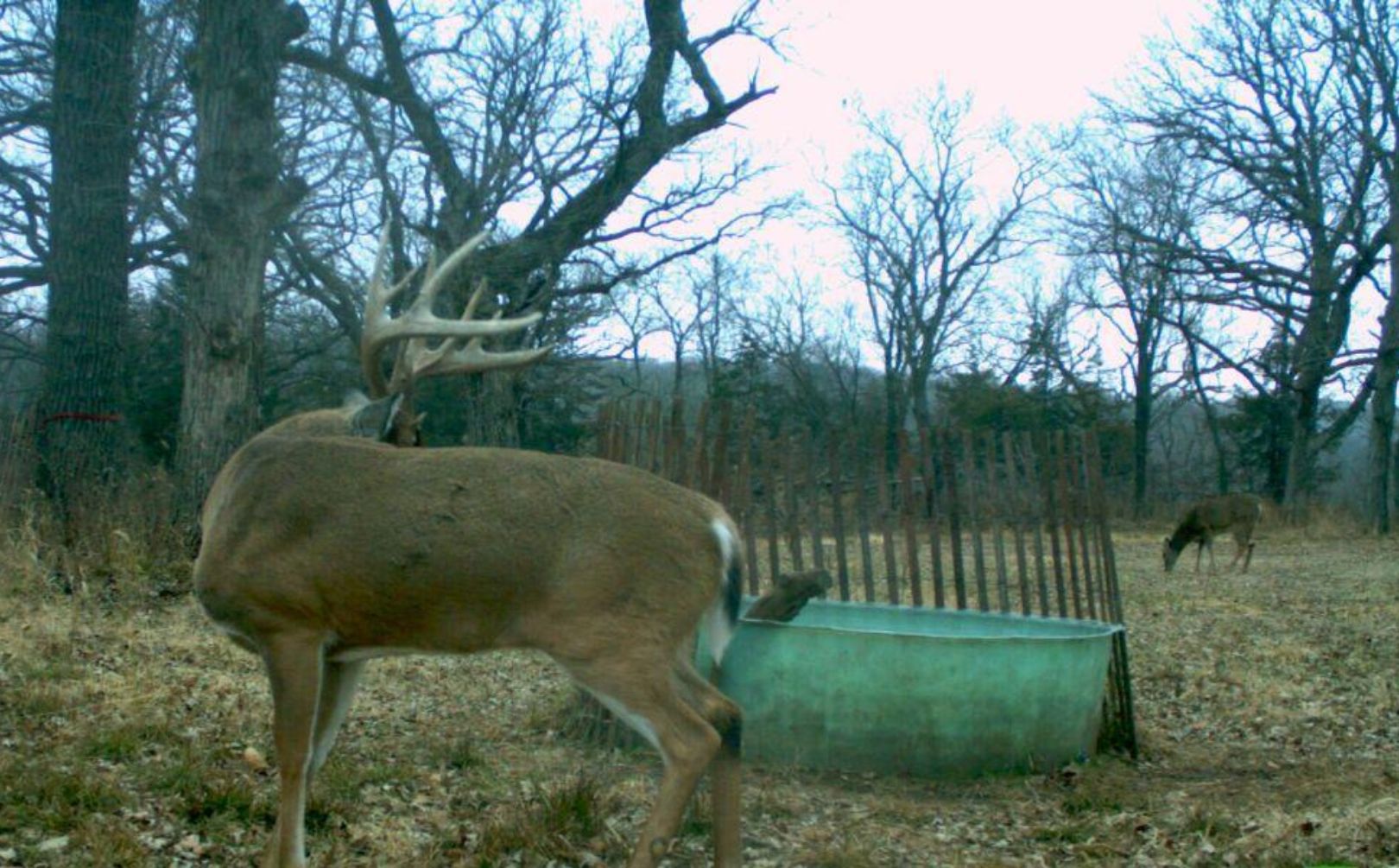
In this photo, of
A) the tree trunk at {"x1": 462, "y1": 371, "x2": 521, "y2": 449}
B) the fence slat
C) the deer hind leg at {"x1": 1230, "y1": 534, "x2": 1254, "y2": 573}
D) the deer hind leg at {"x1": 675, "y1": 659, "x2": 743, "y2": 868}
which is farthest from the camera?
the tree trunk at {"x1": 462, "y1": 371, "x2": 521, "y2": 449}

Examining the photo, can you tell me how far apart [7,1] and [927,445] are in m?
16.0

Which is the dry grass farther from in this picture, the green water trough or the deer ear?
the deer ear

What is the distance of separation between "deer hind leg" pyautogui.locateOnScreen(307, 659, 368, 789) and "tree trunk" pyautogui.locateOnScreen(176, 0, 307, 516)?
857 centimetres

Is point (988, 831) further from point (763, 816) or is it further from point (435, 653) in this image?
point (435, 653)

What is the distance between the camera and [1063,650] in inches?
262

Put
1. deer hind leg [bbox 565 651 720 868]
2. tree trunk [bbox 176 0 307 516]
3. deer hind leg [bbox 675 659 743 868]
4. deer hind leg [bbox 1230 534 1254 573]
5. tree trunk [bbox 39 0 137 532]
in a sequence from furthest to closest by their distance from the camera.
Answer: deer hind leg [bbox 1230 534 1254 573]
tree trunk [bbox 39 0 137 532]
tree trunk [bbox 176 0 307 516]
deer hind leg [bbox 675 659 743 868]
deer hind leg [bbox 565 651 720 868]

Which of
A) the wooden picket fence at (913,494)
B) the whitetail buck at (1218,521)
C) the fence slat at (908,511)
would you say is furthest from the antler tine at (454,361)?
the whitetail buck at (1218,521)

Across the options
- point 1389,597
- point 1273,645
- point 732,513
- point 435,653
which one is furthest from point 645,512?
point 1389,597

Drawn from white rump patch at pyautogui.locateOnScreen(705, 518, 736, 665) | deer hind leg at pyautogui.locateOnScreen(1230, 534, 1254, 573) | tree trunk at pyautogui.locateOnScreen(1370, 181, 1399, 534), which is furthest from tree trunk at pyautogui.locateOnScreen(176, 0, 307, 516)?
tree trunk at pyautogui.locateOnScreen(1370, 181, 1399, 534)

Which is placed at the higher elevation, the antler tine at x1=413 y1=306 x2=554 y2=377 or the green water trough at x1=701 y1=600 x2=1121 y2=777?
the antler tine at x1=413 y1=306 x2=554 y2=377

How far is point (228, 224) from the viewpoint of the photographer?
13453 mm

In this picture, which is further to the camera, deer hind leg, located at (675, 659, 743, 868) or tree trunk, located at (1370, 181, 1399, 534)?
tree trunk, located at (1370, 181, 1399, 534)

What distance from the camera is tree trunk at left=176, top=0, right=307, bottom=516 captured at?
43.5 feet

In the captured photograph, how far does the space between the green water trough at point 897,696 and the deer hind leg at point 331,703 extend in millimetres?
2030
